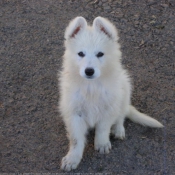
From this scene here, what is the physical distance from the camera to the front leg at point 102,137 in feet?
14.3

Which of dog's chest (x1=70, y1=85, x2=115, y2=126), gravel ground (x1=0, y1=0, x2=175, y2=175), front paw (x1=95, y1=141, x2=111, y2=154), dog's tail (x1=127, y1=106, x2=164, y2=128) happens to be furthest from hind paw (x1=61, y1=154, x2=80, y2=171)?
dog's tail (x1=127, y1=106, x2=164, y2=128)

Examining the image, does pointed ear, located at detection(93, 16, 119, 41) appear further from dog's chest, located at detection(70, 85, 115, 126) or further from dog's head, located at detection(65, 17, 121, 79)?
dog's chest, located at detection(70, 85, 115, 126)

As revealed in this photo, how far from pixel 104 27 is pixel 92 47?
30 cm

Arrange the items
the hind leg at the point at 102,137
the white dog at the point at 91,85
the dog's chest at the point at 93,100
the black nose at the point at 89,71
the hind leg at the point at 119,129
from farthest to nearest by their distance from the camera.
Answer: the hind leg at the point at 119,129 → the hind leg at the point at 102,137 → the dog's chest at the point at 93,100 → the white dog at the point at 91,85 → the black nose at the point at 89,71

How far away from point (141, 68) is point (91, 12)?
173 cm

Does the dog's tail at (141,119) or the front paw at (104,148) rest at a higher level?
the dog's tail at (141,119)

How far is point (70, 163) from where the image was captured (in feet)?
13.9

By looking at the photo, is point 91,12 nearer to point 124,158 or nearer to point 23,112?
point 23,112

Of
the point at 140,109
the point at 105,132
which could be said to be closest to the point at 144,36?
the point at 140,109

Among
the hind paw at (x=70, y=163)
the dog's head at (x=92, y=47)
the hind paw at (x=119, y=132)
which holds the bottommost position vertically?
the hind paw at (x=70, y=163)

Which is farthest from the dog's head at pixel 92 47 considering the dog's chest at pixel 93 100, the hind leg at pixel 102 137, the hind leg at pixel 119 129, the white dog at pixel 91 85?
the hind leg at pixel 119 129

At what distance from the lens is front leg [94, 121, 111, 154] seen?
4352mm

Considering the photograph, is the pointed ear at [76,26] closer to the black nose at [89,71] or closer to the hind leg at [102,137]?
the black nose at [89,71]

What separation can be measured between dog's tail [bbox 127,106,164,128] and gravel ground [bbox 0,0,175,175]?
105 millimetres
